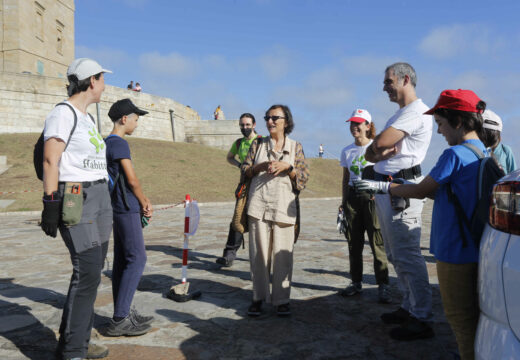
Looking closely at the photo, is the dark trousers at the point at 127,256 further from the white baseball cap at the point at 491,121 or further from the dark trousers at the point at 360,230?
the white baseball cap at the point at 491,121

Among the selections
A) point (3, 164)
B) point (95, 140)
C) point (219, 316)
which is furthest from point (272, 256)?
point (3, 164)

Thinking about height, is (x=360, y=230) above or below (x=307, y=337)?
above

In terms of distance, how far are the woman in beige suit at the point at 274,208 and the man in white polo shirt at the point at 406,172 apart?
2.85 feet

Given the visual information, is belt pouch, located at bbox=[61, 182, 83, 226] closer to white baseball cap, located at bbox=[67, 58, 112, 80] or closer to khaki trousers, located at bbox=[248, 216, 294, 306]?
white baseball cap, located at bbox=[67, 58, 112, 80]

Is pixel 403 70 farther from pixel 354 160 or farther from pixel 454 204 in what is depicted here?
pixel 454 204

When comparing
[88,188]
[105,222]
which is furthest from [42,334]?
[88,188]

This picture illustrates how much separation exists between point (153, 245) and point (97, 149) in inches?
196

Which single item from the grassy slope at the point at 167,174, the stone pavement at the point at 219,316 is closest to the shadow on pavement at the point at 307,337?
the stone pavement at the point at 219,316

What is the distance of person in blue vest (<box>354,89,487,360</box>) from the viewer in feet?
7.45

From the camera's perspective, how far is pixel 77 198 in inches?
108

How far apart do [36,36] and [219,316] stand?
40380mm

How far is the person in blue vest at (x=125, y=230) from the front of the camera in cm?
343

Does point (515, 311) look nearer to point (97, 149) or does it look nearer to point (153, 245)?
point (97, 149)

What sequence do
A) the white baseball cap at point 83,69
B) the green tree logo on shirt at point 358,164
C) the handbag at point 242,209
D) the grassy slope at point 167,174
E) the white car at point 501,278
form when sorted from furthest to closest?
1. the grassy slope at point 167,174
2. the green tree logo on shirt at point 358,164
3. the handbag at point 242,209
4. the white baseball cap at point 83,69
5. the white car at point 501,278
